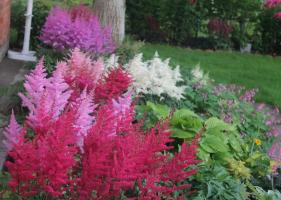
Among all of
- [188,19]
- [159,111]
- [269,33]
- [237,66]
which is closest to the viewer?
[159,111]

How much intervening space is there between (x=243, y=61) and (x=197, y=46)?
156cm

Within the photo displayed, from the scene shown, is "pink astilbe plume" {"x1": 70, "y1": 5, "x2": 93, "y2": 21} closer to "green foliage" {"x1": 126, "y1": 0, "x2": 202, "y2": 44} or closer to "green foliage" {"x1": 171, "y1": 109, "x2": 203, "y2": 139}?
"green foliage" {"x1": 171, "y1": 109, "x2": 203, "y2": 139}

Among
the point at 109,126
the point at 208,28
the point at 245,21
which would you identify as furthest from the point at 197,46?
the point at 109,126

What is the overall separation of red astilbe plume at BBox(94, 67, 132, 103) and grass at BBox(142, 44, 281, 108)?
370 centimetres

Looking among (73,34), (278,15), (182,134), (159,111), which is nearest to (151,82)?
(159,111)

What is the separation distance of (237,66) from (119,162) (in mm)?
8079

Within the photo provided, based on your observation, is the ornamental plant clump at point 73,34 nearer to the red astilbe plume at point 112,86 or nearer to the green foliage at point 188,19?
the red astilbe plume at point 112,86

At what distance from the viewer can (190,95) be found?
5.57m

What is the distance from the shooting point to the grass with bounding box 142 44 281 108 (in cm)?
866

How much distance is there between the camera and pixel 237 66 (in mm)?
10211

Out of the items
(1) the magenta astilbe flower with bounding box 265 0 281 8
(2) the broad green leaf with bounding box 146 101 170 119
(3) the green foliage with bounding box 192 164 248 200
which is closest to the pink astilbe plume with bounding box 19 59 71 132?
(3) the green foliage with bounding box 192 164 248 200

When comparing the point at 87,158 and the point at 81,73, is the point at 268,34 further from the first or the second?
the point at 87,158

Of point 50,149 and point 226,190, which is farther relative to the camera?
point 226,190

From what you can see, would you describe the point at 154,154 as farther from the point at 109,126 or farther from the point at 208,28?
the point at 208,28
